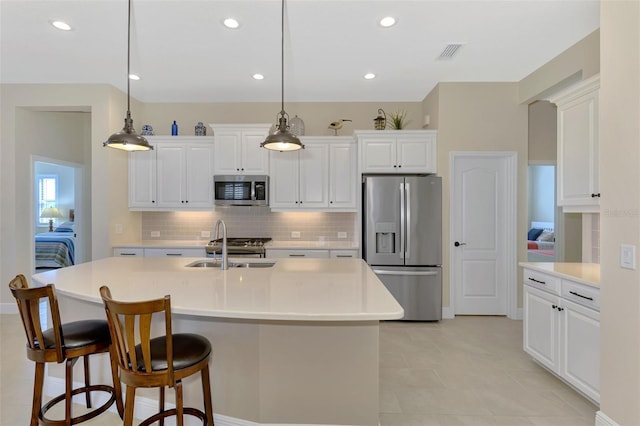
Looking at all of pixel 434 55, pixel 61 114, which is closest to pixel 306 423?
pixel 434 55

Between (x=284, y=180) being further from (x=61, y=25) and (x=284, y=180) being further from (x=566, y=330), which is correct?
(x=566, y=330)

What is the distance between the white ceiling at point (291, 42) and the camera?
274cm

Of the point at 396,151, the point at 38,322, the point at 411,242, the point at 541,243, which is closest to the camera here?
the point at 38,322

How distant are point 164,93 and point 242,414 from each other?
170 inches

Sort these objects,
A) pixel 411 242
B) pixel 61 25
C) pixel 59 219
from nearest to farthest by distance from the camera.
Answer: pixel 61 25 → pixel 411 242 → pixel 59 219

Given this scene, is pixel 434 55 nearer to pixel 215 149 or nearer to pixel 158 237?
pixel 215 149

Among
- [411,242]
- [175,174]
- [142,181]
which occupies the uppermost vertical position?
[175,174]

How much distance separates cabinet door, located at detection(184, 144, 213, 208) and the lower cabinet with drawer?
13.0ft

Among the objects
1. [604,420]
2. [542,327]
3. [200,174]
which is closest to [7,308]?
[200,174]

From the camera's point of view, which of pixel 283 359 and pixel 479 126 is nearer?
pixel 283 359

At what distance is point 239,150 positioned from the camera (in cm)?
456

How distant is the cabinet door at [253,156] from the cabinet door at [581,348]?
3.62 m

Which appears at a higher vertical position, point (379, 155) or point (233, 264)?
point (379, 155)

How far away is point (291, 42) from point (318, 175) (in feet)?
5.84
